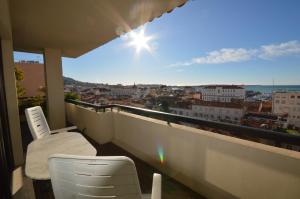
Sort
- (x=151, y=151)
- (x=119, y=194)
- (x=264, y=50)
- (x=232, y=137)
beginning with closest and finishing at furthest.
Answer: (x=119, y=194)
(x=232, y=137)
(x=151, y=151)
(x=264, y=50)

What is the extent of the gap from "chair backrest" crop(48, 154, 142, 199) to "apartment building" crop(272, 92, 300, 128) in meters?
1.59

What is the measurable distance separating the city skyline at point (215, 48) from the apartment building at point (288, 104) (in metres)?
0.48

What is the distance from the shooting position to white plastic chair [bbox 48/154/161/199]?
0.76 m

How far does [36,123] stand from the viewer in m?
2.23

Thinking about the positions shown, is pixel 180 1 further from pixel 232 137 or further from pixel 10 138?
pixel 10 138

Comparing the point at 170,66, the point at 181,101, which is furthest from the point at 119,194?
the point at 170,66

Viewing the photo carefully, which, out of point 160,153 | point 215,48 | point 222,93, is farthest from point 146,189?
point 215,48

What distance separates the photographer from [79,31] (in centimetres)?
313

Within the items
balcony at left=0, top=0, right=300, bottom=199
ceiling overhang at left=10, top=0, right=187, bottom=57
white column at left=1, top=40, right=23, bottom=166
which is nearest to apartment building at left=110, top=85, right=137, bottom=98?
balcony at left=0, top=0, right=300, bottom=199

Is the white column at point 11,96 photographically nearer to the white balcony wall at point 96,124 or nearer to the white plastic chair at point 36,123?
the white plastic chair at point 36,123

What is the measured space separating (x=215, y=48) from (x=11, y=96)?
737 cm

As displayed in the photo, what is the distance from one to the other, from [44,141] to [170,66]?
24.7ft

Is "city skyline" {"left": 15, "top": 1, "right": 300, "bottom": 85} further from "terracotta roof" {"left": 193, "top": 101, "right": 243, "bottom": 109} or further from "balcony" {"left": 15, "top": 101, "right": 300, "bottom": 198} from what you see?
"balcony" {"left": 15, "top": 101, "right": 300, "bottom": 198}

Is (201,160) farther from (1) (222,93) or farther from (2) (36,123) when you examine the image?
(2) (36,123)
